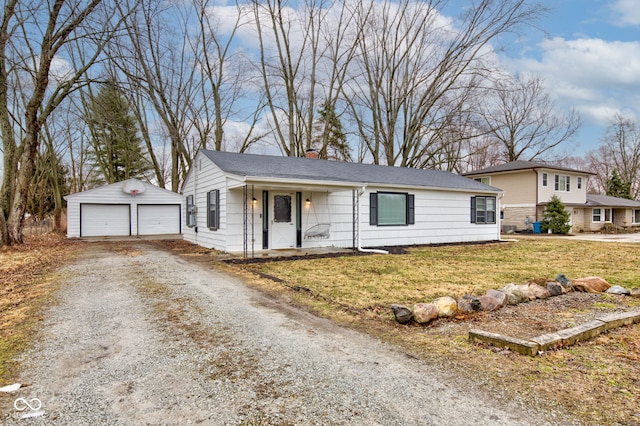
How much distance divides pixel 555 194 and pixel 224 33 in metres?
22.7

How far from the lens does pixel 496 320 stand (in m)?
4.15

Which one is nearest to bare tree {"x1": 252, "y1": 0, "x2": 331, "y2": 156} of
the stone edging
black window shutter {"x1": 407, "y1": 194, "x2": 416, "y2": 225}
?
black window shutter {"x1": 407, "y1": 194, "x2": 416, "y2": 225}

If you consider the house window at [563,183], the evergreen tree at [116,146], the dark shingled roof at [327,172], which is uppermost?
the evergreen tree at [116,146]

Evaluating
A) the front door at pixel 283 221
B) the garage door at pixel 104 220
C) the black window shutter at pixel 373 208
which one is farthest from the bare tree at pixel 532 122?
the garage door at pixel 104 220

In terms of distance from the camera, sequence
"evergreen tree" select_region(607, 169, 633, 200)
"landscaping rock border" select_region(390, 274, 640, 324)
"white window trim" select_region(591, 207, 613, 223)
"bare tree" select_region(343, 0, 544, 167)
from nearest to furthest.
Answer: "landscaping rock border" select_region(390, 274, 640, 324) → "bare tree" select_region(343, 0, 544, 167) → "white window trim" select_region(591, 207, 613, 223) → "evergreen tree" select_region(607, 169, 633, 200)

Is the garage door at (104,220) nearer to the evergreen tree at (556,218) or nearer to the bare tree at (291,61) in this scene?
the bare tree at (291,61)

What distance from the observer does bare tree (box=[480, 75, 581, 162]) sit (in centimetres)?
2866

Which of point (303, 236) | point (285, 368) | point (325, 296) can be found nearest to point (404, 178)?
point (303, 236)

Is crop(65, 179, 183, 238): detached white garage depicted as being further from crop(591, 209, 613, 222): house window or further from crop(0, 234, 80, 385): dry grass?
crop(591, 209, 613, 222): house window

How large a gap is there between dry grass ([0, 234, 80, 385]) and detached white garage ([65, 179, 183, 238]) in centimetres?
689

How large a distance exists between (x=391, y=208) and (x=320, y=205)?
281 centimetres

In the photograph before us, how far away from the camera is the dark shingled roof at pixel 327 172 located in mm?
10672

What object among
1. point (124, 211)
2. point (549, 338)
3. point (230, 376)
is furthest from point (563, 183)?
point (230, 376)

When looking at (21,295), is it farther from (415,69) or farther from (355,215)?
(415,69)
